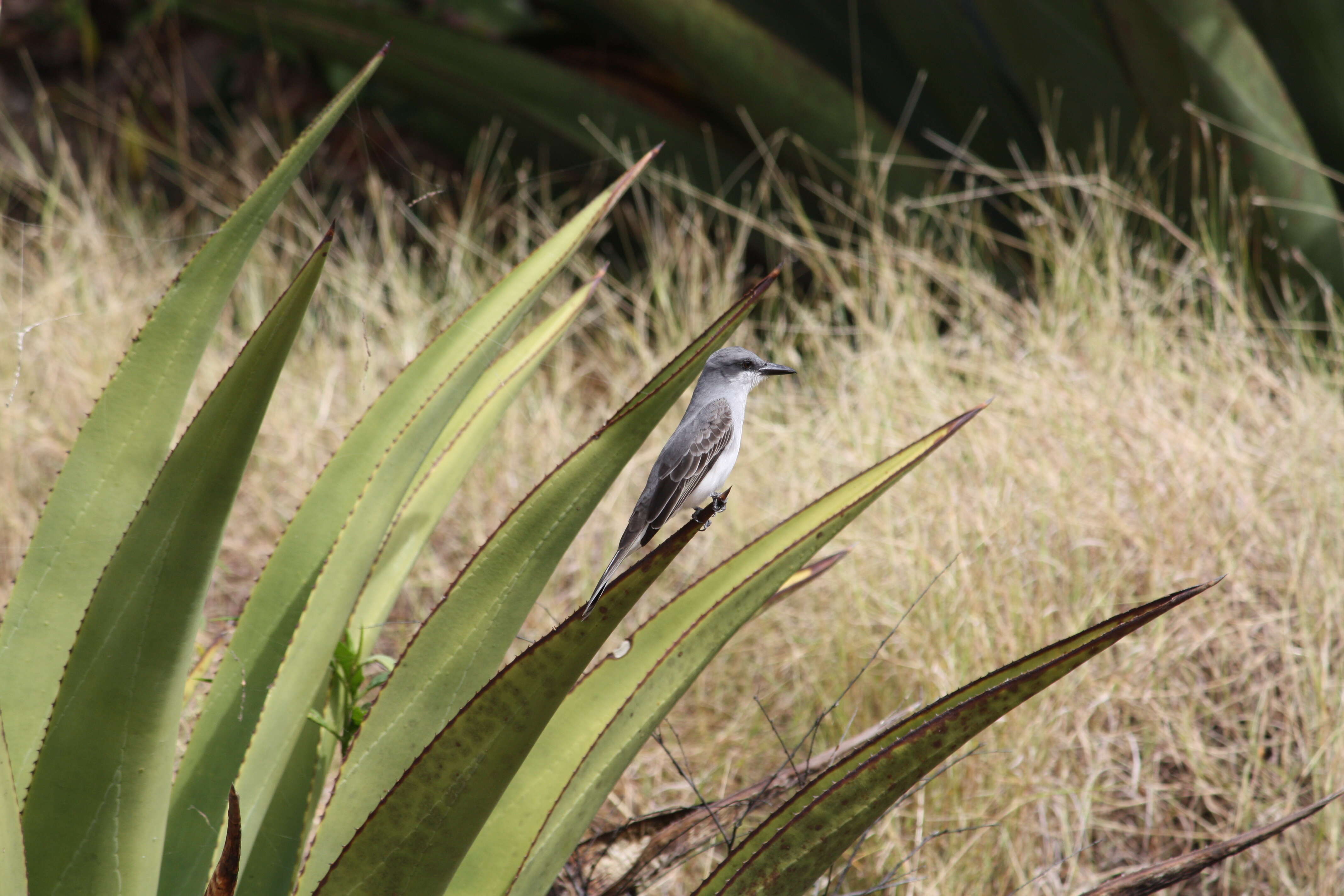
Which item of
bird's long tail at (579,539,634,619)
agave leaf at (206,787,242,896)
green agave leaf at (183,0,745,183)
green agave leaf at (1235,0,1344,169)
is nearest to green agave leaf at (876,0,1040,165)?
green agave leaf at (1235,0,1344,169)

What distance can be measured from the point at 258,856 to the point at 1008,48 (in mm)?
3516

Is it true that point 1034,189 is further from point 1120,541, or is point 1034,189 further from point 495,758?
point 495,758

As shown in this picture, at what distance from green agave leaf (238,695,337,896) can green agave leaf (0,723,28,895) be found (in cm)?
37

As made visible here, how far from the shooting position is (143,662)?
109 cm

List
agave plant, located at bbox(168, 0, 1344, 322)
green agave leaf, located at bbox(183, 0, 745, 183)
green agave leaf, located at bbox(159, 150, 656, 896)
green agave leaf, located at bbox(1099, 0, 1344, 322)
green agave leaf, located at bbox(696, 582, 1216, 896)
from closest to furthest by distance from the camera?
green agave leaf, located at bbox(696, 582, 1216, 896), green agave leaf, located at bbox(159, 150, 656, 896), green agave leaf, located at bbox(1099, 0, 1344, 322), agave plant, located at bbox(168, 0, 1344, 322), green agave leaf, located at bbox(183, 0, 745, 183)

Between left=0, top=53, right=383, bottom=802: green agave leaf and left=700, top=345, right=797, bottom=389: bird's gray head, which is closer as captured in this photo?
left=700, top=345, right=797, bottom=389: bird's gray head

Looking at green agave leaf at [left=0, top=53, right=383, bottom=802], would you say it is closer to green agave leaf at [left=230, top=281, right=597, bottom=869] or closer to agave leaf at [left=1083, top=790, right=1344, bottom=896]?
green agave leaf at [left=230, top=281, right=597, bottom=869]

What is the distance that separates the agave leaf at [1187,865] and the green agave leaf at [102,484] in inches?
44.8

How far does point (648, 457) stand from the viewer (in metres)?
3.39

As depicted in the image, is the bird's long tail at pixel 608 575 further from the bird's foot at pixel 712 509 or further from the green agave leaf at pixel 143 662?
the green agave leaf at pixel 143 662

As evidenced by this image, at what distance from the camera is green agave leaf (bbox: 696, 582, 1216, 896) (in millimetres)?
890

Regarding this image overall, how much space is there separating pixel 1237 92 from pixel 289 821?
3.37 meters

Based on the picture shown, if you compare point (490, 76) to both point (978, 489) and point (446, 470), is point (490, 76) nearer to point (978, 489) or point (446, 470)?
point (978, 489)

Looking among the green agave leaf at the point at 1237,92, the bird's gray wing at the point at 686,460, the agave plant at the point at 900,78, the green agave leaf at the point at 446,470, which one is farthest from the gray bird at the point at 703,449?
the green agave leaf at the point at 1237,92
